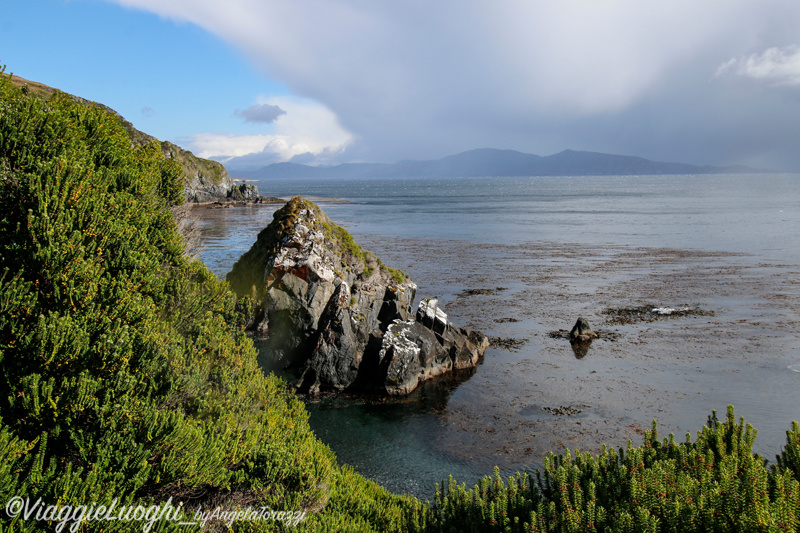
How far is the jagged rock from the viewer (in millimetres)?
28750

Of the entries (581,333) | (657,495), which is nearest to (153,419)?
(657,495)

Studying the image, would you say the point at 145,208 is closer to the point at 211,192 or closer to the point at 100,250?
the point at 100,250

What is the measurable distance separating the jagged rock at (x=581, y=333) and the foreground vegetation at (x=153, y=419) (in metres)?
19.8

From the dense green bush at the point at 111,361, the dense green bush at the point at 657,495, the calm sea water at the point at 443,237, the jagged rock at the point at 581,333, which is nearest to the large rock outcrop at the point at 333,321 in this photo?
the calm sea water at the point at 443,237

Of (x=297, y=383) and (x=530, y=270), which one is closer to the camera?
(x=297, y=383)

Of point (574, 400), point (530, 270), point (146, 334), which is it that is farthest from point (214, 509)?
point (530, 270)

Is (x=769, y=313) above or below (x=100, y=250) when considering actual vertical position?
below

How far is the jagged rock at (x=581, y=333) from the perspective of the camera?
28.8 m

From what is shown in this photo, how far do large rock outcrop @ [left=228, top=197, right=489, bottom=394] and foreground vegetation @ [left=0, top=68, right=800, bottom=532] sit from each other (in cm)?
1133

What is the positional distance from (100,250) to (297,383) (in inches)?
594

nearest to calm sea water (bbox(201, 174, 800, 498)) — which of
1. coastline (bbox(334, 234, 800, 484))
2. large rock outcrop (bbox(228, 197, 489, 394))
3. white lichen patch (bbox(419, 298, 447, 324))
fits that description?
coastline (bbox(334, 234, 800, 484))

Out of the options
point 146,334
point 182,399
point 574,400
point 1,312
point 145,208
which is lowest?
point 574,400

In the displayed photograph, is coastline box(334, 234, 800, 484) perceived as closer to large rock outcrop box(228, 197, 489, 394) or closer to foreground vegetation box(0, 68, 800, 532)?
large rock outcrop box(228, 197, 489, 394)

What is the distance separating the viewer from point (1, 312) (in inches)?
284
